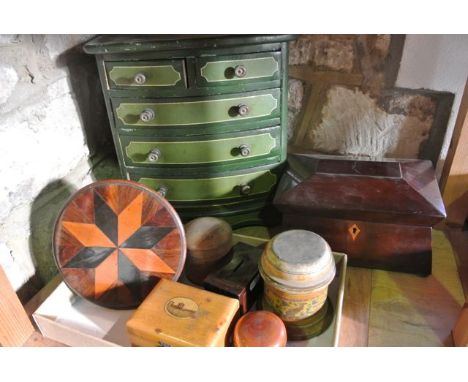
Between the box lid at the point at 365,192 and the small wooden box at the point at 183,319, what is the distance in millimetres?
478

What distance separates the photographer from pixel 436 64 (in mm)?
1515

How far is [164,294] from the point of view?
3.78 feet

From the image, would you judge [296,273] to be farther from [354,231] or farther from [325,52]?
[325,52]

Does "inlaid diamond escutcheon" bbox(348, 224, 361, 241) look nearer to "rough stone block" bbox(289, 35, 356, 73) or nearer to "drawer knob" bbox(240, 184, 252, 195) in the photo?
"drawer knob" bbox(240, 184, 252, 195)

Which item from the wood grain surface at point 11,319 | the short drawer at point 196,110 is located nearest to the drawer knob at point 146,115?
the short drawer at point 196,110

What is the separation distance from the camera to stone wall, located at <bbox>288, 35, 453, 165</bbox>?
159cm

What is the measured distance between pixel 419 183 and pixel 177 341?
966 millimetres

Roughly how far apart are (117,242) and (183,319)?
0.35m

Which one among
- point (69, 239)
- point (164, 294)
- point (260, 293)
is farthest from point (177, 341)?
point (69, 239)

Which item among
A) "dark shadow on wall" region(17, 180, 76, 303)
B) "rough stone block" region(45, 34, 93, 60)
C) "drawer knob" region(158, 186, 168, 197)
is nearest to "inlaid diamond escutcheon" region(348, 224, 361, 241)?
"drawer knob" region(158, 186, 168, 197)

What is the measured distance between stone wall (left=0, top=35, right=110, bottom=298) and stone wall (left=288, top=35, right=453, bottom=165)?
2.97 feet

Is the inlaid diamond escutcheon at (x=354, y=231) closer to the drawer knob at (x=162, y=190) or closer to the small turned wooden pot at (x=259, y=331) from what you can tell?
the small turned wooden pot at (x=259, y=331)

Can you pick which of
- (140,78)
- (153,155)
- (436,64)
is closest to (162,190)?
(153,155)

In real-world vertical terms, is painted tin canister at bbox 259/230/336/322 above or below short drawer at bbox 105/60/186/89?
below
